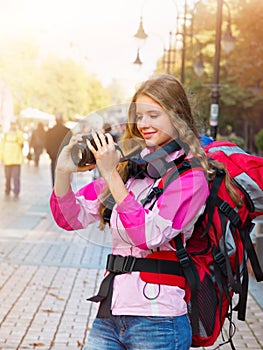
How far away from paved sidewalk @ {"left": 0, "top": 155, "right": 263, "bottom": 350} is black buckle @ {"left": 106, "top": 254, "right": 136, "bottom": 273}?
0.09 meters

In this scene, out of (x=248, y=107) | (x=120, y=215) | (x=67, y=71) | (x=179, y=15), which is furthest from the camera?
(x=67, y=71)

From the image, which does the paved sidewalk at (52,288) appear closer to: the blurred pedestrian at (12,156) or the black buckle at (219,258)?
the black buckle at (219,258)

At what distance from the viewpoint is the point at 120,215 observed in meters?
2.90

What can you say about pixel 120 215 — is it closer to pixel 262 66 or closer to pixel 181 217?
pixel 181 217

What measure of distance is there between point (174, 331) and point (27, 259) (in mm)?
7048

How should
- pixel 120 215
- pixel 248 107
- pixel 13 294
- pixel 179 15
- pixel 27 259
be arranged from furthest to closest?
pixel 248 107
pixel 179 15
pixel 27 259
pixel 13 294
pixel 120 215

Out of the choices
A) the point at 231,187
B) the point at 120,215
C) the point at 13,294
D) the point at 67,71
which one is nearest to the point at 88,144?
the point at 120,215

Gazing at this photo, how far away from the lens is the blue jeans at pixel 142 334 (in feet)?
9.63

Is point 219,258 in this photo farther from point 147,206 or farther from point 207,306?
point 147,206

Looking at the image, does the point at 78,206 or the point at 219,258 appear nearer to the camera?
the point at 219,258

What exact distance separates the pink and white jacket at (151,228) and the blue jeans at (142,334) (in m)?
0.03

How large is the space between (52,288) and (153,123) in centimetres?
536

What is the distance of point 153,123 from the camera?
3031 millimetres

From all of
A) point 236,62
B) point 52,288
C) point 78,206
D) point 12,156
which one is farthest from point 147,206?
point 236,62
